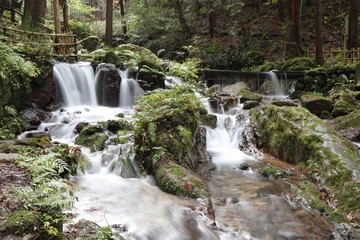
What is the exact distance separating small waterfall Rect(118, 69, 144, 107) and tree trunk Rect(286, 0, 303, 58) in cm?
1273

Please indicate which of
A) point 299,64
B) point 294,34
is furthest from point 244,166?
point 294,34

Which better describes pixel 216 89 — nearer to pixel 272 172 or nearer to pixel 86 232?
pixel 272 172

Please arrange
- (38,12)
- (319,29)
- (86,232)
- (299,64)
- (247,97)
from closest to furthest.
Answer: (86,232) → (247,97) → (38,12) → (319,29) → (299,64)

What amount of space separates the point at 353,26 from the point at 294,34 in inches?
155

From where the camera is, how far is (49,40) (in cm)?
1573

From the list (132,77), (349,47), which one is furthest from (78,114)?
(349,47)

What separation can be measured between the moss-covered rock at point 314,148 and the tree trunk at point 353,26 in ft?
40.0

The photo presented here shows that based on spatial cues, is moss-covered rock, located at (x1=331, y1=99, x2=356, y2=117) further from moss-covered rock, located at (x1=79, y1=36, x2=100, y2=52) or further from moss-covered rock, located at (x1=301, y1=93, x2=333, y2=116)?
moss-covered rock, located at (x1=79, y1=36, x2=100, y2=52)

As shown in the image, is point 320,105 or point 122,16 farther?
point 122,16

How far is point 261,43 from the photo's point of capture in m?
25.1

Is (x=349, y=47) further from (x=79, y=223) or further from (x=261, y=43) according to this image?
(x=79, y=223)

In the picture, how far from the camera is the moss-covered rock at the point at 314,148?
18.1ft

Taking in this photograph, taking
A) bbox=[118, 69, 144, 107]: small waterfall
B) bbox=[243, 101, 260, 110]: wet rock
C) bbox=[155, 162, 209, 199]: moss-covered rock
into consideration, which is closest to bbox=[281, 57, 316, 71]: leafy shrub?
bbox=[243, 101, 260, 110]: wet rock

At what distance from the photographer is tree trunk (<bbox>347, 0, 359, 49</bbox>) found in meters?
17.9
